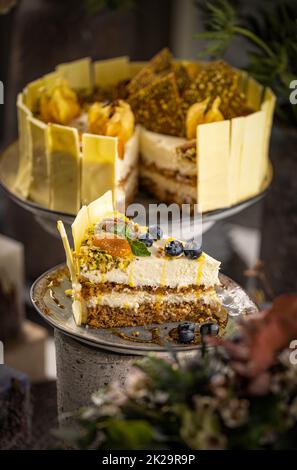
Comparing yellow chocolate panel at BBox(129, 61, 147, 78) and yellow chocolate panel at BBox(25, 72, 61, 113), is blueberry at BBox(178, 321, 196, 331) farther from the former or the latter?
yellow chocolate panel at BBox(129, 61, 147, 78)

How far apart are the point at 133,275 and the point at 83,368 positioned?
279 millimetres

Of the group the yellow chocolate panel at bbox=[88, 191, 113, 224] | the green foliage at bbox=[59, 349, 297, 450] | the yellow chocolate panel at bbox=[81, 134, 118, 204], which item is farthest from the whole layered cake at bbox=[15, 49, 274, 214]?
the green foliage at bbox=[59, 349, 297, 450]

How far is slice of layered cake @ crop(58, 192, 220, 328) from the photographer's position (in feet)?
6.45

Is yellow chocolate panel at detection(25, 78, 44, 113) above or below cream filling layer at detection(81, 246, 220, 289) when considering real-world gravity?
above

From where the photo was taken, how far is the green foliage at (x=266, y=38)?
9.83ft

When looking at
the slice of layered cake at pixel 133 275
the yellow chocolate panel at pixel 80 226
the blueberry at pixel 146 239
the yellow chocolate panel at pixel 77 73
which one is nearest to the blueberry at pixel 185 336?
the slice of layered cake at pixel 133 275

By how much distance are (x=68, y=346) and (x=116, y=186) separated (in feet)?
2.61

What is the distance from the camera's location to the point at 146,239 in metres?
1.98

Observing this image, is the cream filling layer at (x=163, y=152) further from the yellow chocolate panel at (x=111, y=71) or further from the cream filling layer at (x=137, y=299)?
the cream filling layer at (x=137, y=299)

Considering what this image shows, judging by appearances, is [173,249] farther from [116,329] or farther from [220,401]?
[220,401]

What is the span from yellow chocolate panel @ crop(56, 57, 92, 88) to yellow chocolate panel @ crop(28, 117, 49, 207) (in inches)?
20.7

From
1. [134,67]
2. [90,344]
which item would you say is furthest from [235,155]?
[90,344]

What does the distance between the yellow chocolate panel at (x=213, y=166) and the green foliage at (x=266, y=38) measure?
0.51m
